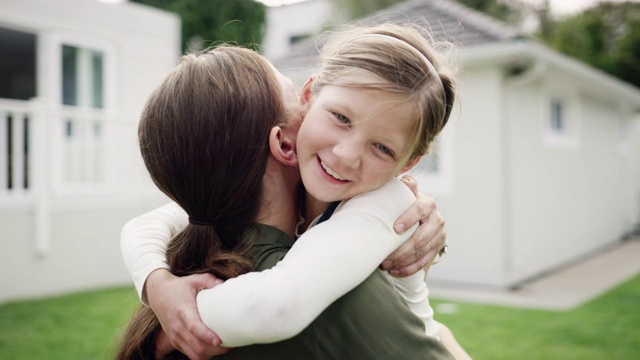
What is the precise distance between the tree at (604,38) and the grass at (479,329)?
2058 centimetres

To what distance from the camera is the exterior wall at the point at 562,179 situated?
9.77 meters

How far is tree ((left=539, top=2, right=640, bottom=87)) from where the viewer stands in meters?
25.9

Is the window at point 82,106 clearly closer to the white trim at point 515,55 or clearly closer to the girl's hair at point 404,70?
the white trim at point 515,55

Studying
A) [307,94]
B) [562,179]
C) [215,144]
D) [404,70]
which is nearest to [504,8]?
[562,179]

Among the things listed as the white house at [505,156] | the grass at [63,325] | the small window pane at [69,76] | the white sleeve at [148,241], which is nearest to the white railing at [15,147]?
the grass at [63,325]

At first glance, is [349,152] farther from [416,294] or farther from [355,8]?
[355,8]

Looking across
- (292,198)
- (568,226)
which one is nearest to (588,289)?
(568,226)

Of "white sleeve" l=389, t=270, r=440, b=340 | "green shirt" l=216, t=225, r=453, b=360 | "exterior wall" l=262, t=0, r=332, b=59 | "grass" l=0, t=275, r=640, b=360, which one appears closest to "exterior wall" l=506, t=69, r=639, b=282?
"grass" l=0, t=275, r=640, b=360

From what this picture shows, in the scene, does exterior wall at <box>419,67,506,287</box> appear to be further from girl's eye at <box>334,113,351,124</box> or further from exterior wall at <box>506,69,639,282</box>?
girl's eye at <box>334,113,351,124</box>

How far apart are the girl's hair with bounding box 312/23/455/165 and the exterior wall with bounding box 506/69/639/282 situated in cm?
831

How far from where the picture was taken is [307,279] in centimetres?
110

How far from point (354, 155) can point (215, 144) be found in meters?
0.30

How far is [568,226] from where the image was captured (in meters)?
12.1

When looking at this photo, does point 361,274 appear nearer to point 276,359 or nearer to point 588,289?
point 276,359
